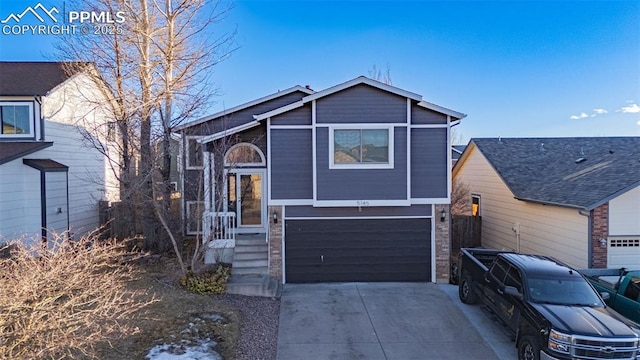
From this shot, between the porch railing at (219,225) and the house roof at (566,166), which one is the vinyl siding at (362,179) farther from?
the house roof at (566,166)

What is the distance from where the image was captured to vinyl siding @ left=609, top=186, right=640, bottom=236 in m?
10.2

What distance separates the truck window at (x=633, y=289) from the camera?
7.75 meters

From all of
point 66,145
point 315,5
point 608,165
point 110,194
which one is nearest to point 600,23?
point 608,165

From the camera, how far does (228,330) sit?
292 inches

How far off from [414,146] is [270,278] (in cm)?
590

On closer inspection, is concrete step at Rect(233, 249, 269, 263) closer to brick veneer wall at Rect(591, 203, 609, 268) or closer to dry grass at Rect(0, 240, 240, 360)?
dry grass at Rect(0, 240, 240, 360)

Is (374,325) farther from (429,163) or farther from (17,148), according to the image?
(17,148)

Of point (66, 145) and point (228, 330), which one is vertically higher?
point (66, 145)

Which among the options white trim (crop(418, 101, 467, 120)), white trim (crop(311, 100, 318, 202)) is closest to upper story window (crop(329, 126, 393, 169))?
white trim (crop(311, 100, 318, 202))

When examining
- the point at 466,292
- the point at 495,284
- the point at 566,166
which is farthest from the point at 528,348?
the point at 566,166

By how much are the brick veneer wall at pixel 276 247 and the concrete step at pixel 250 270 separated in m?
0.21

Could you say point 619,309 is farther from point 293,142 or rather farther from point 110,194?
point 110,194

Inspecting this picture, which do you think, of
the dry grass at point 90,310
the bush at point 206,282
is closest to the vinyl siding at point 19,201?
the dry grass at point 90,310

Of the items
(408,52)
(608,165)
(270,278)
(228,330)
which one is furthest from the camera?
(408,52)
